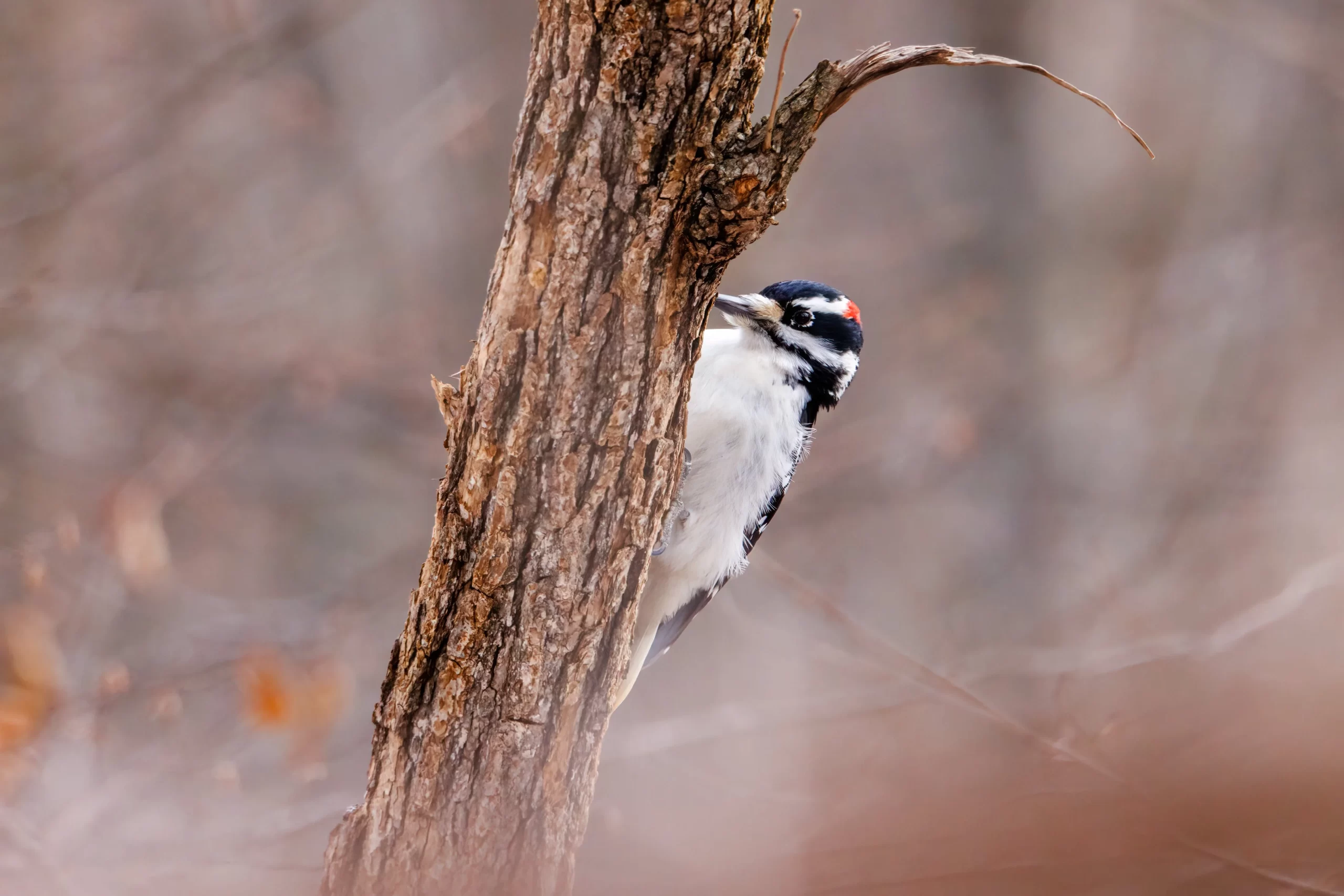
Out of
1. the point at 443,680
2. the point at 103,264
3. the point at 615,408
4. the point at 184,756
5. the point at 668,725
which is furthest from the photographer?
the point at 668,725

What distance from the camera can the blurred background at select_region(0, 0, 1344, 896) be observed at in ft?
11.2

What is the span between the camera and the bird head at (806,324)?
2.28m

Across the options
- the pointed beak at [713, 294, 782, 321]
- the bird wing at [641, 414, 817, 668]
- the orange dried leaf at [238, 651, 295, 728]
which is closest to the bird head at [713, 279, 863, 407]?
the pointed beak at [713, 294, 782, 321]

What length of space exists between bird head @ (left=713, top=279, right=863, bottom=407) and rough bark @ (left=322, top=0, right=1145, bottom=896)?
3.43 feet

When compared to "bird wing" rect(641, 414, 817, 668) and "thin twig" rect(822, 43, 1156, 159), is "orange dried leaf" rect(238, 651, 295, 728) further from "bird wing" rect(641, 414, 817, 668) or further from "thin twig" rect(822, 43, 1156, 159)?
"thin twig" rect(822, 43, 1156, 159)

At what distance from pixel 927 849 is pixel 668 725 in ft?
11.3

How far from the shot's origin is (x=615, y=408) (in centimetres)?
119

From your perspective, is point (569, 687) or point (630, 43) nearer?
point (630, 43)

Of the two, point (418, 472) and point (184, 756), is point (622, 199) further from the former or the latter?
point (184, 756)

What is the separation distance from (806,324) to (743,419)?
12.9 inches

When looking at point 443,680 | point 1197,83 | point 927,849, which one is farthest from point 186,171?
point 1197,83

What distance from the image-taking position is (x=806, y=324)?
2299mm

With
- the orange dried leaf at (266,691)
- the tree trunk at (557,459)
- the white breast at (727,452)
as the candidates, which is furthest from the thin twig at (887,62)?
the orange dried leaf at (266,691)

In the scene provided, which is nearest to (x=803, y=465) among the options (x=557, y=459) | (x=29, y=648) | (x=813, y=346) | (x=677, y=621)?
(x=677, y=621)
